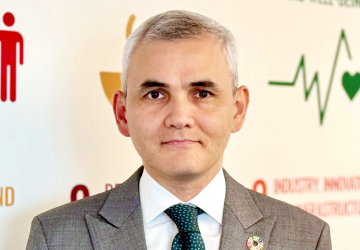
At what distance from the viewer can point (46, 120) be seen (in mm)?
1644

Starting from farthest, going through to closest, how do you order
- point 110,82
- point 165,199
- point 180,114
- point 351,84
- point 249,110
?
point 351,84 → point 249,110 → point 110,82 → point 165,199 → point 180,114

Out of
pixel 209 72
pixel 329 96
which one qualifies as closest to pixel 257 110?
pixel 329 96

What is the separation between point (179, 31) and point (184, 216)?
0.51m

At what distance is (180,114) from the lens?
1.29 meters

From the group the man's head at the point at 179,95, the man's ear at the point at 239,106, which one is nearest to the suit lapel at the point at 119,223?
the man's head at the point at 179,95

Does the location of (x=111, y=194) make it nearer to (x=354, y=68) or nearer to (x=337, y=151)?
(x=337, y=151)

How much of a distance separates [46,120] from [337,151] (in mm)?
1251

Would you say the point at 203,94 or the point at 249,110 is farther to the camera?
the point at 249,110

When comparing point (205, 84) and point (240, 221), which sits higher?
point (205, 84)

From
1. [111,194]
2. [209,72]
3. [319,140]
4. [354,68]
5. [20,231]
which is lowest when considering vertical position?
[20,231]

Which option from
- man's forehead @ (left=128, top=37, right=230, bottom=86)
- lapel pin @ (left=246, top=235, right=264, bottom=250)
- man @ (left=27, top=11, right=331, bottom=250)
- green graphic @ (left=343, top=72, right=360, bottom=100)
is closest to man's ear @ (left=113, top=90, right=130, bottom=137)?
man @ (left=27, top=11, right=331, bottom=250)

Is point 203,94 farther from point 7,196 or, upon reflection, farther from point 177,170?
point 7,196

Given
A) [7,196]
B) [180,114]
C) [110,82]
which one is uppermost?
[110,82]

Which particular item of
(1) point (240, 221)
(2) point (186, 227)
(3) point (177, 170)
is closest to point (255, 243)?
(1) point (240, 221)
